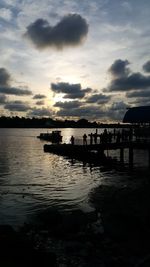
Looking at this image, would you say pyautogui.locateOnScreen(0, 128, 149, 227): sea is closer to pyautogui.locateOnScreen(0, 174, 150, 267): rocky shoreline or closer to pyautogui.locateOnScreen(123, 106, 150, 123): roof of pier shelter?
pyautogui.locateOnScreen(0, 174, 150, 267): rocky shoreline

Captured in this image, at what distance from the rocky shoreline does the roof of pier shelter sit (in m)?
22.7

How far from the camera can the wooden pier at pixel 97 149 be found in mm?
38681

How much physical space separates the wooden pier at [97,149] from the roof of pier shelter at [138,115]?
402 cm

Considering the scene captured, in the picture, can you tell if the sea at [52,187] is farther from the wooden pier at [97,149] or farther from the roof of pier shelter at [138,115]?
the roof of pier shelter at [138,115]

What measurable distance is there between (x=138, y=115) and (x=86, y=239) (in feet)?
103

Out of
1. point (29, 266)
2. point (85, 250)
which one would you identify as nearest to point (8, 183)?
point (85, 250)

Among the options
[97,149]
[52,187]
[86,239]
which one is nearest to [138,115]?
[97,149]

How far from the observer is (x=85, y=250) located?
14023 mm

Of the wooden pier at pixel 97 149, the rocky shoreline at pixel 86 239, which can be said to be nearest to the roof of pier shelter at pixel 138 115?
the wooden pier at pixel 97 149

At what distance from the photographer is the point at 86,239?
15227 mm

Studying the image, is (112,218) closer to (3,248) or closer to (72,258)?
(72,258)

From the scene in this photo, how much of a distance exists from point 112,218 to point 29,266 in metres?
7.83

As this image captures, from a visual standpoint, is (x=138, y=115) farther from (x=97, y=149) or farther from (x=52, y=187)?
(x=52, y=187)

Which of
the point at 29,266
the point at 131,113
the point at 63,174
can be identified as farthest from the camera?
the point at 131,113
